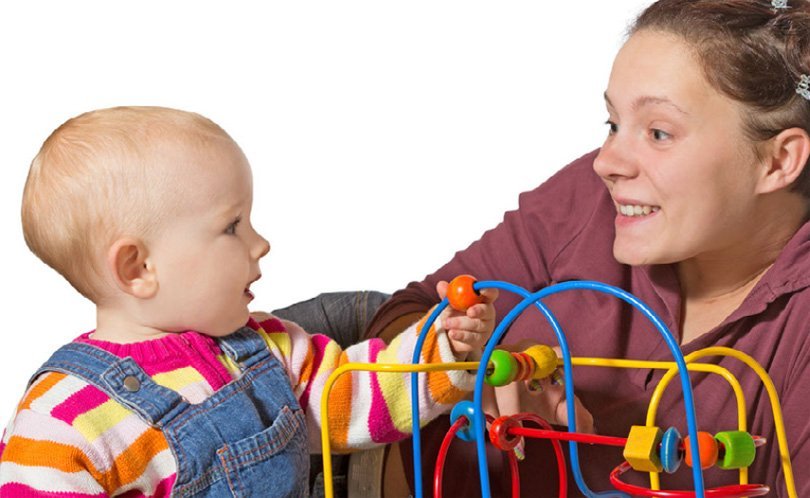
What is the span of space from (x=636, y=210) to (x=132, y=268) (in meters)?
0.68

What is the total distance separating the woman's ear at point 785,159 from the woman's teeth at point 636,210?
0.47 ft

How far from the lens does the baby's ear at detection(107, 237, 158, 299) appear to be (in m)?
1.49

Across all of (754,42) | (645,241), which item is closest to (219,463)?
(645,241)

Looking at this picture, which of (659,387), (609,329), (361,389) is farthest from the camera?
(609,329)

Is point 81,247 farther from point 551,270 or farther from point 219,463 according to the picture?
point 551,270

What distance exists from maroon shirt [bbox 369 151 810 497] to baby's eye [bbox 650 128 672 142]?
0.71 ft

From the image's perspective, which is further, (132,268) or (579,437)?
(132,268)

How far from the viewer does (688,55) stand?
1.70 meters

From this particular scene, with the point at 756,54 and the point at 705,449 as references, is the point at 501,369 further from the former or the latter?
the point at 756,54

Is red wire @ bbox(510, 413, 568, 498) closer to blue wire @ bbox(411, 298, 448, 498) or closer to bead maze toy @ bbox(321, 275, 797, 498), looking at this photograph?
bead maze toy @ bbox(321, 275, 797, 498)

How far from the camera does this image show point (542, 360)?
1.57m

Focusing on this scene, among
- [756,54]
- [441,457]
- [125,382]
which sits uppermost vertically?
[756,54]

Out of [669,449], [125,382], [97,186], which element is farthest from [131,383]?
[669,449]

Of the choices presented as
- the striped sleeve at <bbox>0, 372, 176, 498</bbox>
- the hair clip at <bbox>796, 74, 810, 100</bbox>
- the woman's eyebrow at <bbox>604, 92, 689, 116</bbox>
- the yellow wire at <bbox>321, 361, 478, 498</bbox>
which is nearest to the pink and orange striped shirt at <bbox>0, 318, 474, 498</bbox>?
the striped sleeve at <bbox>0, 372, 176, 498</bbox>
